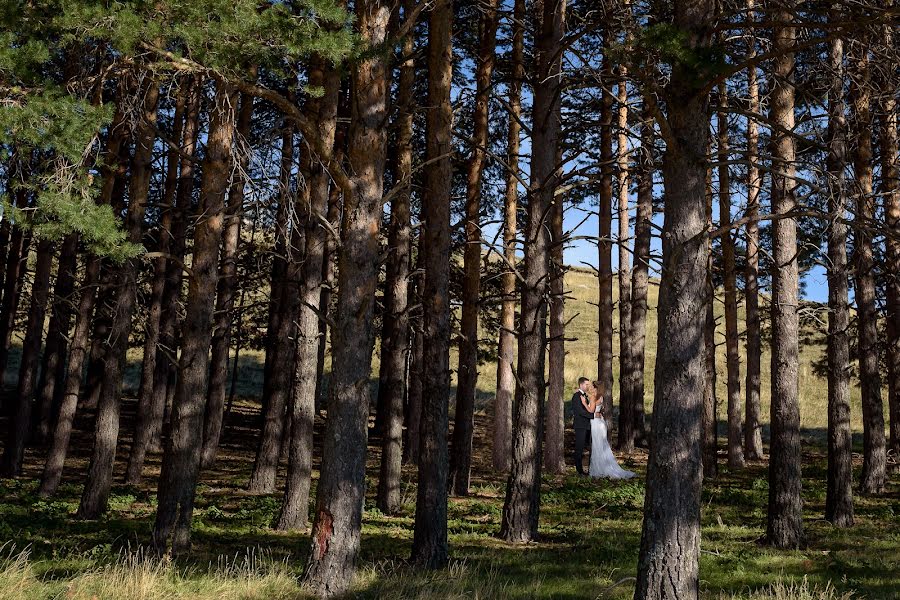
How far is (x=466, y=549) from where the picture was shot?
33.7ft

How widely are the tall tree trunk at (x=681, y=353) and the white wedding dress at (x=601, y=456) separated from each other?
11923mm

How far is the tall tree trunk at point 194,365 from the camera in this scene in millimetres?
10547

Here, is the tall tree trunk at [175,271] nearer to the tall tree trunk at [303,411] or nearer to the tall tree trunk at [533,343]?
the tall tree trunk at [303,411]

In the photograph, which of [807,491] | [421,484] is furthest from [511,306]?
[421,484]

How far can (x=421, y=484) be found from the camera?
962 centimetres

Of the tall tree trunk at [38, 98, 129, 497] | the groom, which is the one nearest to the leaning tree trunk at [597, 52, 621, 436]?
the groom

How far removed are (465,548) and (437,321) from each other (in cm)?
284

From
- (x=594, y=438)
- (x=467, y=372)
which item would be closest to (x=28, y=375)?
(x=467, y=372)

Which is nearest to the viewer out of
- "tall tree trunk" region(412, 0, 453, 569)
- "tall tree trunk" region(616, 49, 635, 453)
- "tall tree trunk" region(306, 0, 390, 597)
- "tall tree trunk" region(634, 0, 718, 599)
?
"tall tree trunk" region(634, 0, 718, 599)

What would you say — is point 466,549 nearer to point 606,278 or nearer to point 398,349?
point 398,349

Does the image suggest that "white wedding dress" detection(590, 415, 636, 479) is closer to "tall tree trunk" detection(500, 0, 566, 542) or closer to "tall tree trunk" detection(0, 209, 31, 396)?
"tall tree trunk" detection(500, 0, 566, 542)

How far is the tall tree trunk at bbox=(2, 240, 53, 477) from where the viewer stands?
55.7ft

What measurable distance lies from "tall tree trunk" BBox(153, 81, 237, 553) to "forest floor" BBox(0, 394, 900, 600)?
0.51 metres

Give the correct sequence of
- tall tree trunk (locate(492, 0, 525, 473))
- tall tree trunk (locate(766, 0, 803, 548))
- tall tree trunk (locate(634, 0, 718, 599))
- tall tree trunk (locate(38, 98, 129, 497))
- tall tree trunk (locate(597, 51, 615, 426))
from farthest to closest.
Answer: tall tree trunk (locate(597, 51, 615, 426)), tall tree trunk (locate(492, 0, 525, 473)), tall tree trunk (locate(38, 98, 129, 497)), tall tree trunk (locate(766, 0, 803, 548)), tall tree trunk (locate(634, 0, 718, 599))
